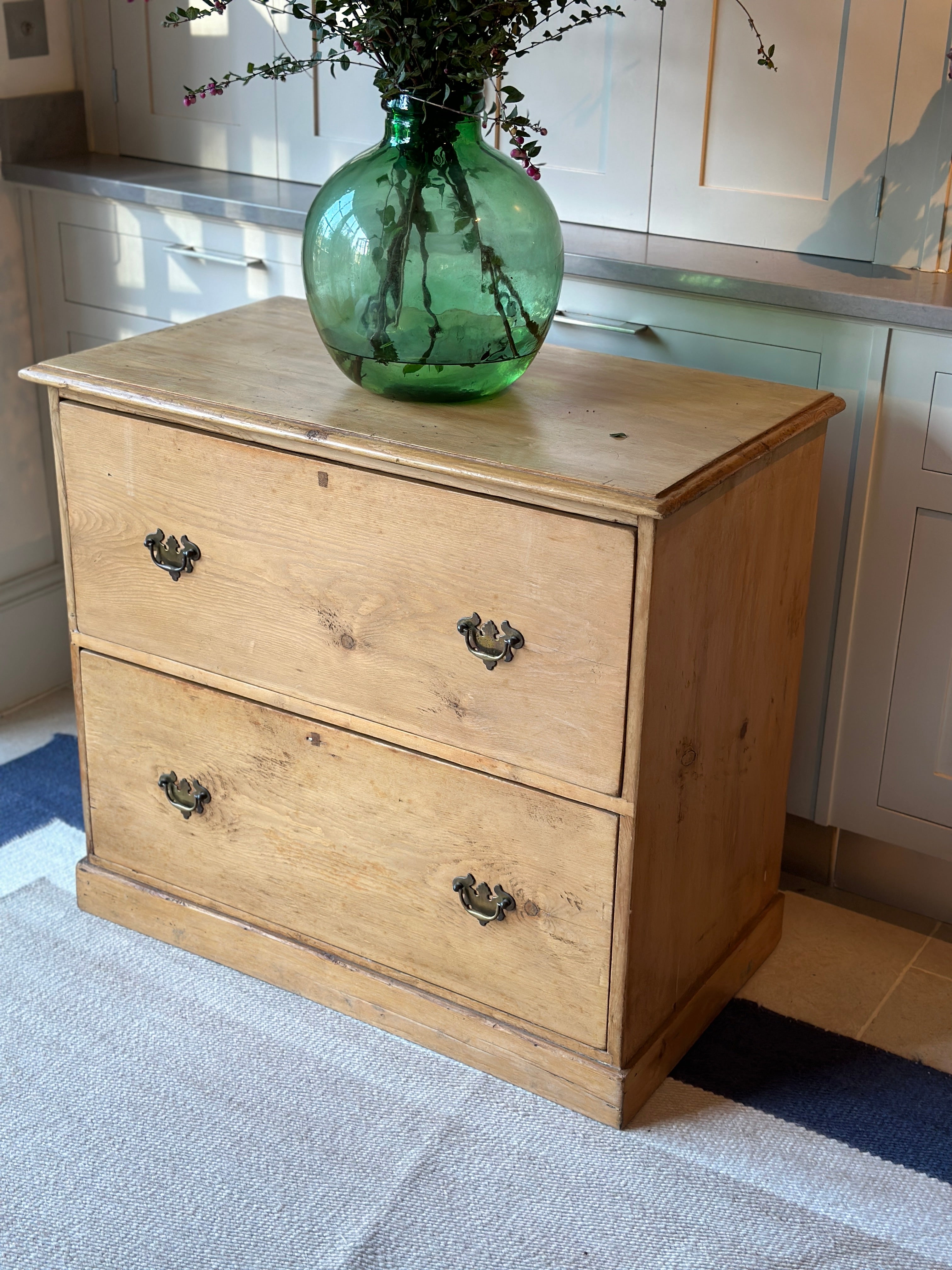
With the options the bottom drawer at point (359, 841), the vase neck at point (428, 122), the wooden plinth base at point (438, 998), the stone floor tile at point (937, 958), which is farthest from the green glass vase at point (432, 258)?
the stone floor tile at point (937, 958)

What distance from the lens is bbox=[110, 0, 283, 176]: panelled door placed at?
2137mm

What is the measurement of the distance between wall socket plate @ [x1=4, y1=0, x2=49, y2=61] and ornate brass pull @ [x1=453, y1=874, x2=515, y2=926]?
164 centimetres

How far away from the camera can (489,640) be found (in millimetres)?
1386

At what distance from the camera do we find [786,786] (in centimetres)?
180

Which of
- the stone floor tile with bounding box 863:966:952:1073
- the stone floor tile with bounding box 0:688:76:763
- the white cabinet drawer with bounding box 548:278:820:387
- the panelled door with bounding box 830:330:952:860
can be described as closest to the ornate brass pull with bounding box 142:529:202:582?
the white cabinet drawer with bounding box 548:278:820:387

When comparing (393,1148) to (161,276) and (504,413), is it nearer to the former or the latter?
(504,413)

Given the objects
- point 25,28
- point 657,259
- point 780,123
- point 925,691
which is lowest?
point 925,691

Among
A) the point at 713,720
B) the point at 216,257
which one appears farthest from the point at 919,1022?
the point at 216,257

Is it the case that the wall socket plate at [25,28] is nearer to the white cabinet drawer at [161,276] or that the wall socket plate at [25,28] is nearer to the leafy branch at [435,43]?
the white cabinet drawer at [161,276]

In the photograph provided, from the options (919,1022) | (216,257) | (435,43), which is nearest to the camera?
(435,43)

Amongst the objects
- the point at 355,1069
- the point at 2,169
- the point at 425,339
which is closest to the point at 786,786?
the point at 355,1069

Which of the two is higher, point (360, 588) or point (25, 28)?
point (25, 28)

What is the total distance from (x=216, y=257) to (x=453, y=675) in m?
1.01

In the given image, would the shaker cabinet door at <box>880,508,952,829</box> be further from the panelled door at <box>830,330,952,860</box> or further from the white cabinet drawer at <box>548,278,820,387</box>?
the white cabinet drawer at <box>548,278,820,387</box>
